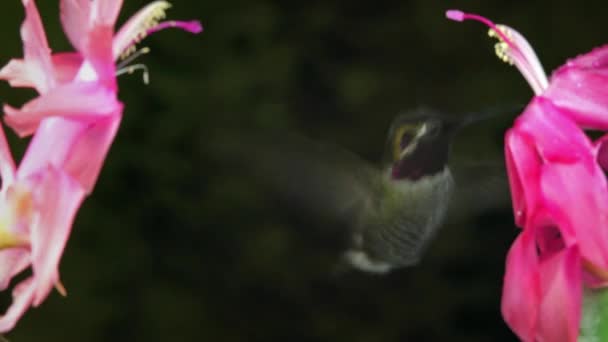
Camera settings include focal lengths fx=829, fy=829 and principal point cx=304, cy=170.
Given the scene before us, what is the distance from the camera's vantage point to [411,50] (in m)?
1.36

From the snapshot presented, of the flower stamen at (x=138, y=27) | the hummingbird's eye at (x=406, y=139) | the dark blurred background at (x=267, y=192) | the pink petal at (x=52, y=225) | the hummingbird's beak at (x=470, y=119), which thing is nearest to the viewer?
the pink petal at (x=52, y=225)

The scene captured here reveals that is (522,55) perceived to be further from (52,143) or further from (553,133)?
(52,143)

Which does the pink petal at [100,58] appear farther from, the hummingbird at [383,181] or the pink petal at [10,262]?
the hummingbird at [383,181]

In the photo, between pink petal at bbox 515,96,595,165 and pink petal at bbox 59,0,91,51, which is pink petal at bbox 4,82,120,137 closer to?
pink petal at bbox 59,0,91,51

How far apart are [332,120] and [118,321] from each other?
504mm

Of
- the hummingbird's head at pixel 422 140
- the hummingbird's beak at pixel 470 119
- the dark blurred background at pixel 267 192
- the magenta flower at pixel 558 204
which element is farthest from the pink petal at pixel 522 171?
the dark blurred background at pixel 267 192

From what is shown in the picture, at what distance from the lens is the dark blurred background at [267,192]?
1350 mm

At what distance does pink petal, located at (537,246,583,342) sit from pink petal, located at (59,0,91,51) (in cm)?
31

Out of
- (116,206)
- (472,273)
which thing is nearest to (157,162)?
(116,206)

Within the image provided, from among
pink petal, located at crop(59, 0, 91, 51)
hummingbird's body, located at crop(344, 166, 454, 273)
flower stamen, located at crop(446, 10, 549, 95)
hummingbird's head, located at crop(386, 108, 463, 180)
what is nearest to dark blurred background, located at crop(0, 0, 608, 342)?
hummingbird's body, located at crop(344, 166, 454, 273)

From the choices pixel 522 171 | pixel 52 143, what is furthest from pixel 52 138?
pixel 522 171

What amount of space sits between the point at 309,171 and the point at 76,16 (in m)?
0.34

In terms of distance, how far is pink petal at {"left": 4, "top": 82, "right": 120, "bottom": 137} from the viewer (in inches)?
17.0

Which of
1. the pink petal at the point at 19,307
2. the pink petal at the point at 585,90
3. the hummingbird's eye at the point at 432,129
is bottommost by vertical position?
the hummingbird's eye at the point at 432,129
